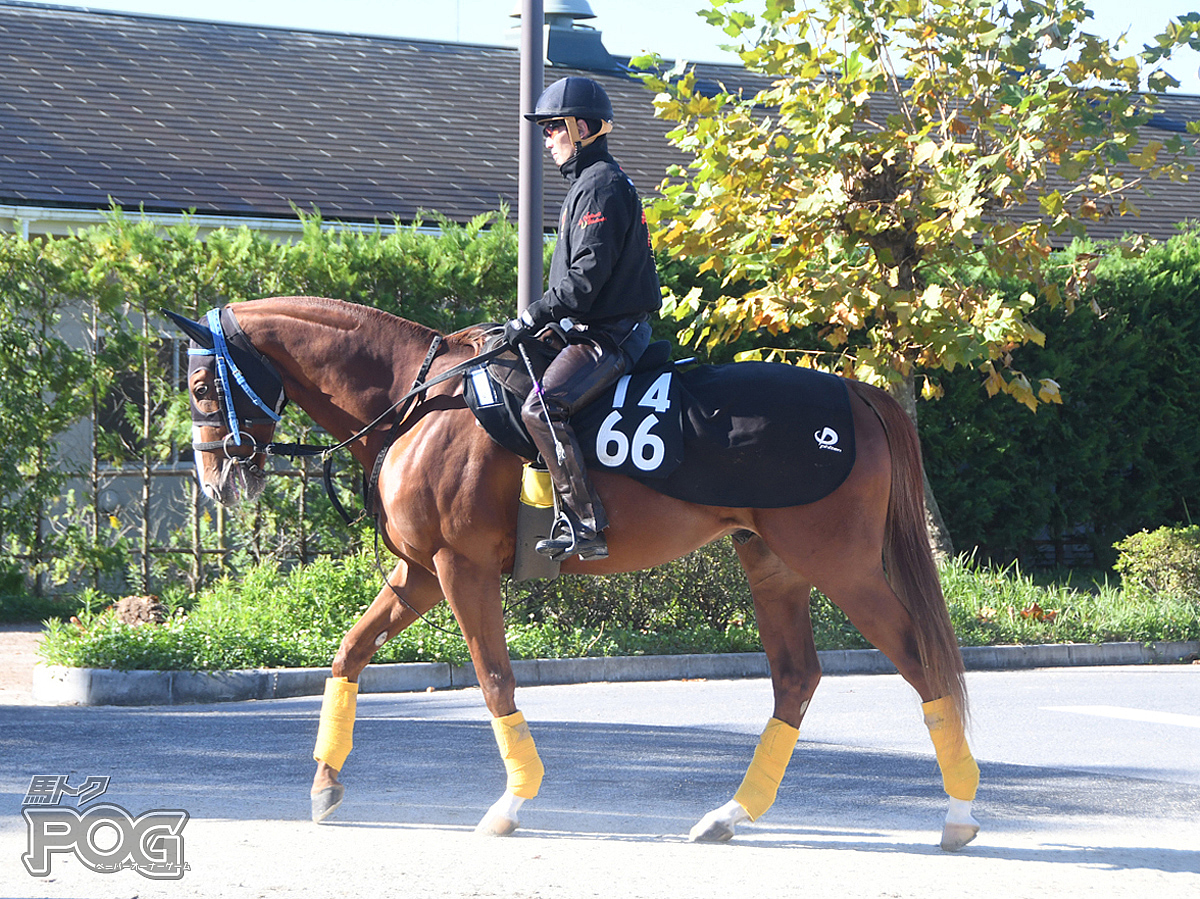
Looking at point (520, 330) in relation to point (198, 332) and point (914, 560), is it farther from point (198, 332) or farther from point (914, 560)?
point (914, 560)

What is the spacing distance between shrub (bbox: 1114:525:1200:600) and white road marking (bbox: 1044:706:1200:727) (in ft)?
14.9

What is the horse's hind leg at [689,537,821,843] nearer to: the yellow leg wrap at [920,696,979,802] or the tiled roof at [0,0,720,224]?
the yellow leg wrap at [920,696,979,802]

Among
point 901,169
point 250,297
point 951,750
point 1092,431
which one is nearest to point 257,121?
point 250,297

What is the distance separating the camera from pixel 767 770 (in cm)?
554

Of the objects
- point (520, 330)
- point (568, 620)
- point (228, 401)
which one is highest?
point (520, 330)

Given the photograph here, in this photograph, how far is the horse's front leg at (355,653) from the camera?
221 inches

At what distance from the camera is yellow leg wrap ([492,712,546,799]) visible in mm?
5375

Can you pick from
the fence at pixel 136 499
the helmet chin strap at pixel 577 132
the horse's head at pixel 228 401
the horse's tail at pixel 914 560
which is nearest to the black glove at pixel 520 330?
the helmet chin strap at pixel 577 132

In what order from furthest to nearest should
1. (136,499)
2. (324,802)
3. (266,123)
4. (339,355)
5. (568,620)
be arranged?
(266,123), (136,499), (568,620), (339,355), (324,802)

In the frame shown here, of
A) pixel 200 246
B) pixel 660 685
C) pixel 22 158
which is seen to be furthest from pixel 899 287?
pixel 22 158

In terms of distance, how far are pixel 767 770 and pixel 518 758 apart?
1.03 metres

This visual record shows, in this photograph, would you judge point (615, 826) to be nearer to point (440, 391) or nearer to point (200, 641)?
point (440, 391)

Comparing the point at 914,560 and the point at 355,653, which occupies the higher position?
the point at 914,560

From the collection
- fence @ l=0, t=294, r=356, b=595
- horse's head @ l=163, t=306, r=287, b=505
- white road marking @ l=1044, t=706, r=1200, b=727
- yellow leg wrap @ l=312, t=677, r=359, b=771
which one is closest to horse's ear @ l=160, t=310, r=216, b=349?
horse's head @ l=163, t=306, r=287, b=505
